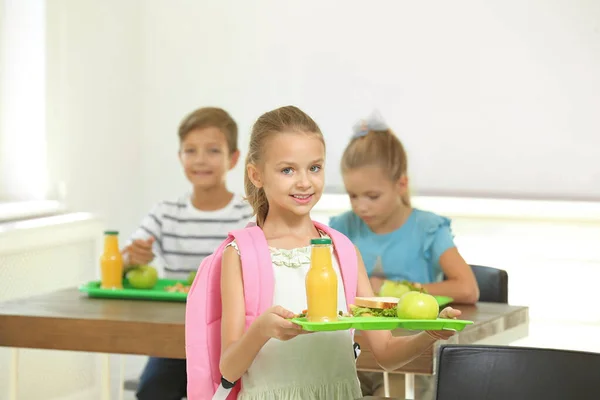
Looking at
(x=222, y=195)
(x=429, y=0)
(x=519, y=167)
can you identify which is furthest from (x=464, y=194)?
(x=222, y=195)

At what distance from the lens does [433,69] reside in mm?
4203

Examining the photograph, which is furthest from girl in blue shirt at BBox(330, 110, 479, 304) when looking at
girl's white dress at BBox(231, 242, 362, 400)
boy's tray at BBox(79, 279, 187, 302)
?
girl's white dress at BBox(231, 242, 362, 400)

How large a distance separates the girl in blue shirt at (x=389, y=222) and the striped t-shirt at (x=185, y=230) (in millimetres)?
490

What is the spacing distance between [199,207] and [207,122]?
29 cm

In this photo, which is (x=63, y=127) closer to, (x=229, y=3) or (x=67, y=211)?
(x=67, y=211)

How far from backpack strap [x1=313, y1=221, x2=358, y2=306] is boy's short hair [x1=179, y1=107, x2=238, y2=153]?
1.53m

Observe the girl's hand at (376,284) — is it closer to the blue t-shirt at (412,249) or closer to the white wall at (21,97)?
the blue t-shirt at (412,249)

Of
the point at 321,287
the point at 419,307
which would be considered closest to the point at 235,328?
the point at 321,287

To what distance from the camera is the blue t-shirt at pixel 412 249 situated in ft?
10.1

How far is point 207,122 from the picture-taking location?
3.38m

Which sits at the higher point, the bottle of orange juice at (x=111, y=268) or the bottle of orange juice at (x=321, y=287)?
the bottle of orange juice at (x=321, y=287)

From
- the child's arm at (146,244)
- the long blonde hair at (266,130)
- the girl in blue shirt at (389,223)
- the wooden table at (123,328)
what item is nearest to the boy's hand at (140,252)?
the child's arm at (146,244)

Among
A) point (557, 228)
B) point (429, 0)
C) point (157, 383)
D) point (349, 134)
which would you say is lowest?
point (157, 383)

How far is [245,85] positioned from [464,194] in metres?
1.02
